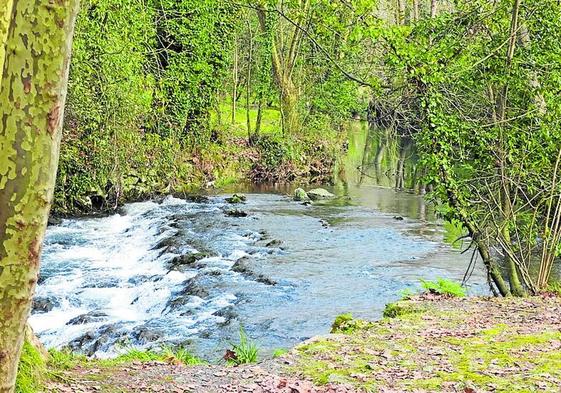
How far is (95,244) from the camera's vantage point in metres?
17.5

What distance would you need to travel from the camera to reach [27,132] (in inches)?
108

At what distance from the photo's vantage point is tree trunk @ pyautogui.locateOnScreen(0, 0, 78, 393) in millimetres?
2709

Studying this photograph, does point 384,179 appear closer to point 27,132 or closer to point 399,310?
point 399,310

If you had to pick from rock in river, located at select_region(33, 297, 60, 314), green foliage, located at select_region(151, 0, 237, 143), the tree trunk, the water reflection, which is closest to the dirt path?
the tree trunk

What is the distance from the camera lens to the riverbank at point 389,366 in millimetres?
6184

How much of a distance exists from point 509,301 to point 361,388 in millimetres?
5710

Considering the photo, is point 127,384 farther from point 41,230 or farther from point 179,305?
point 179,305

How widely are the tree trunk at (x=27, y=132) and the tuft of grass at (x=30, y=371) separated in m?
2.64

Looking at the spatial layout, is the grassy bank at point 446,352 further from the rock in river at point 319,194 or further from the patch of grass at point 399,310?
the rock in river at point 319,194

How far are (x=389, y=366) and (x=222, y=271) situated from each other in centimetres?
856

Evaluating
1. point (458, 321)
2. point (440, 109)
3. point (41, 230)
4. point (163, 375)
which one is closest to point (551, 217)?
point (440, 109)

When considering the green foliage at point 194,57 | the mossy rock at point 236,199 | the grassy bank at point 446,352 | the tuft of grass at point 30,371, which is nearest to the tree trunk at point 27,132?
the tuft of grass at point 30,371

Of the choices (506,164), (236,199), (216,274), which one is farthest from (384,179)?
(506,164)

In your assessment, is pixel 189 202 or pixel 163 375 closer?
pixel 163 375
